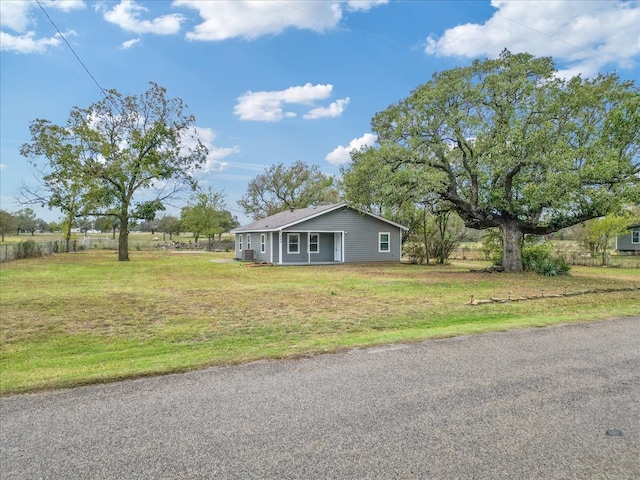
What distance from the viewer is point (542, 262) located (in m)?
17.9

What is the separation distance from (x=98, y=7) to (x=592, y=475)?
1277 cm

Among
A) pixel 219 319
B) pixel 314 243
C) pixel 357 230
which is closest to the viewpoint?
pixel 219 319

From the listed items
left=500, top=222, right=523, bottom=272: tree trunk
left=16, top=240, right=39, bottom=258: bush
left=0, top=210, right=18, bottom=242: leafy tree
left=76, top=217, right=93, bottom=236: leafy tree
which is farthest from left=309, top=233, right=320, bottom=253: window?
left=0, top=210, right=18, bottom=242: leafy tree

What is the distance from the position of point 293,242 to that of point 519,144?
14.1m

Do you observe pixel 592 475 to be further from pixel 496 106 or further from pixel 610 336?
pixel 496 106

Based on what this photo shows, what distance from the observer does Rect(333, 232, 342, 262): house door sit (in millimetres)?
25922

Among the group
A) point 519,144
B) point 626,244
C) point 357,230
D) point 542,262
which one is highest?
point 519,144

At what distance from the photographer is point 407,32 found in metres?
13.7

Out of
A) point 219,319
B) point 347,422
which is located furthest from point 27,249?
point 347,422

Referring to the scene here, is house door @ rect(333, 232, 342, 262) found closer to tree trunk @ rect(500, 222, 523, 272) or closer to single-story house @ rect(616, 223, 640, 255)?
tree trunk @ rect(500, 222, 523, 272)

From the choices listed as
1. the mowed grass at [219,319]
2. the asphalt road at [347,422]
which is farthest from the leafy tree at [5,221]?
the asphalt road at [347,422]

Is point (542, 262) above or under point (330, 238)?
under

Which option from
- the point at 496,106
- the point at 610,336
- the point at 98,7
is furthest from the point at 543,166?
the point at 98,7

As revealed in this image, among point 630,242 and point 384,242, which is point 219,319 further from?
point 630,242
